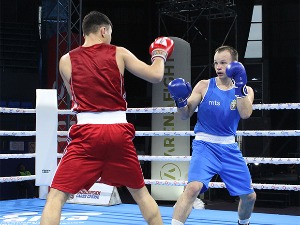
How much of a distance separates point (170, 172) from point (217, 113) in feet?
20.0

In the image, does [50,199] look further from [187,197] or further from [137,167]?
[187,197]

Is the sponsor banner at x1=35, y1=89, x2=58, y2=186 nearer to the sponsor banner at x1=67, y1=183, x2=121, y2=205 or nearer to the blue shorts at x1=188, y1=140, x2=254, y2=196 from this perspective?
the sponsor banner at x1=67, y1=183, x2=121, y2=205

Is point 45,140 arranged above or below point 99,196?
above

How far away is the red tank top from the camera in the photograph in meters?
2.37

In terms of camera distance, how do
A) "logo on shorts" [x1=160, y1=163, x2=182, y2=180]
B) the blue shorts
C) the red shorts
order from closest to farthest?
the red shorts → the blue shorts → "logo on shorts" [x1=160, y1=163, x2=182, y2=180]

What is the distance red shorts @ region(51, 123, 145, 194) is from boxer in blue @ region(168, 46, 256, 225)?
639 millimetres

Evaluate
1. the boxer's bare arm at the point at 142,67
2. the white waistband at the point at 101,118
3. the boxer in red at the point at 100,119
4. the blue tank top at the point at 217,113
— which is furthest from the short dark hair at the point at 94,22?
the blue tank top at the point at 217,113

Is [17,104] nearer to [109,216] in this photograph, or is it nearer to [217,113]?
[109,216]

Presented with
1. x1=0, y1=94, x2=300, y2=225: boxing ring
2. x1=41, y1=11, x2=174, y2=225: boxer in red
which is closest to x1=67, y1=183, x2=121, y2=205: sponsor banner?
x1=0, y1=94, x2=300, y2=225: boxing ring

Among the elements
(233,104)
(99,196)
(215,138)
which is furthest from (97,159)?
(99,196)

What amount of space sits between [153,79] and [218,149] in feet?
2.89

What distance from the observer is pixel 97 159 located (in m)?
2.33

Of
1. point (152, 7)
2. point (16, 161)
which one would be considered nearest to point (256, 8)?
point (152, 7)

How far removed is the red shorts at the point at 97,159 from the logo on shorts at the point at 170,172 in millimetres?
6666
